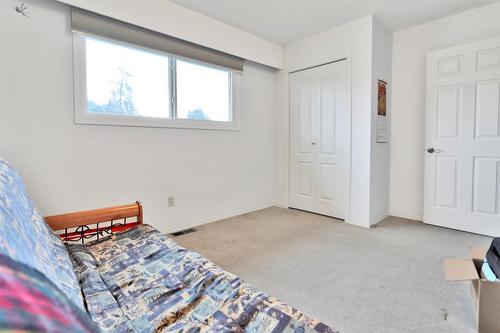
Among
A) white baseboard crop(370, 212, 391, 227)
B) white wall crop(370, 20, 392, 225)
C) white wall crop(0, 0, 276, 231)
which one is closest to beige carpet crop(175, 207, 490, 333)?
white baseboard crop(370, 212, 391, 227)

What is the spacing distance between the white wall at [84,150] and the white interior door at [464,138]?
2298 mm

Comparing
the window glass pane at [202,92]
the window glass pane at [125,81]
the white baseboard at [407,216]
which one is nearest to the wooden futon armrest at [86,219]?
the window glass pane at [125,81]

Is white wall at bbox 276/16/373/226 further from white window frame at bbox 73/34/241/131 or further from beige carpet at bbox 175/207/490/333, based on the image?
white window frame at bbox 73/34/241/131

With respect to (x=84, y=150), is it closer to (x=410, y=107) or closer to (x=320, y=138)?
(x=320, y=138)

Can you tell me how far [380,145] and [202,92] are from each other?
230 cm

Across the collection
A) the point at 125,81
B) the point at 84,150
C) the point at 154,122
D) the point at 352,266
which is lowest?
the point at 352,266

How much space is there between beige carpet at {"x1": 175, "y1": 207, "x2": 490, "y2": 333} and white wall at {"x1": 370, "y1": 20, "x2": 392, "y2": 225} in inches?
9.5

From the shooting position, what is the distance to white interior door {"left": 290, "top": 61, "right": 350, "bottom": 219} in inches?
132

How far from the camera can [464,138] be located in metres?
2.87

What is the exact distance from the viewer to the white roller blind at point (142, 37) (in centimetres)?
225

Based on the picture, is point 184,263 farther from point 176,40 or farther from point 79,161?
point 176,40

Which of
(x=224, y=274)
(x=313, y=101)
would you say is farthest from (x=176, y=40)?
(x=224, y=274)

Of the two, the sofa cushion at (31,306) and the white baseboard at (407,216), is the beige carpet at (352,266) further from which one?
the sofa cushion at (31,306)

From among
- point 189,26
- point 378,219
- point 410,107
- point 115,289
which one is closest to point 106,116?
point 189,26
